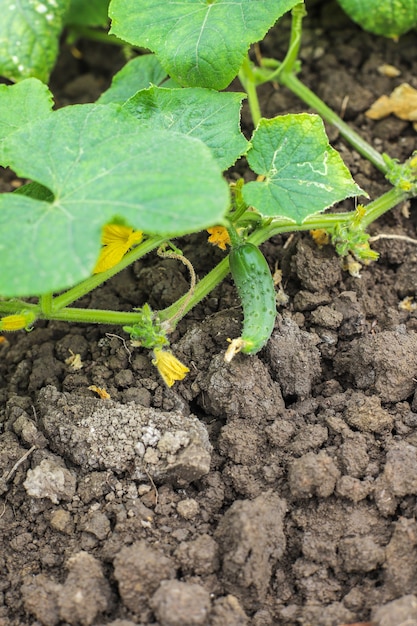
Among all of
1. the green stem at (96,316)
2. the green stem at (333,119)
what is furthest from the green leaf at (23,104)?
the green stem at (333,119)

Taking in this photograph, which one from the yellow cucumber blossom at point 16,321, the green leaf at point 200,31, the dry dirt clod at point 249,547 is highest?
the green leaf at point 200,31

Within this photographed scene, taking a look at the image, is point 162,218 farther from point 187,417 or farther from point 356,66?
point 356,66

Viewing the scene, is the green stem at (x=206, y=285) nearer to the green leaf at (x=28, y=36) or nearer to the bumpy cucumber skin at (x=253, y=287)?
the bumpy cucumber skin at (x=253, y=287)

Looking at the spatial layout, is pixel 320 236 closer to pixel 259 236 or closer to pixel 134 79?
pixel 259 236

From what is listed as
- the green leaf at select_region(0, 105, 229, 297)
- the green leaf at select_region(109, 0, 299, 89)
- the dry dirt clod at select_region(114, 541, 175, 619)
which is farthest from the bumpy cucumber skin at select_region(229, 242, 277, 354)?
the dry dirt clod at select_region(114, 541, 175, 619)

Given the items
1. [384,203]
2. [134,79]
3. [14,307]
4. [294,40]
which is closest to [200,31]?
[134,79]

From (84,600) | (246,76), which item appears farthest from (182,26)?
(84,600)

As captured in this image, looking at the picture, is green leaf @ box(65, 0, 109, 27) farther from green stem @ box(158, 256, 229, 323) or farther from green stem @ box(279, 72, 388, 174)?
green stem @ box(158, 256, 229, 323)
